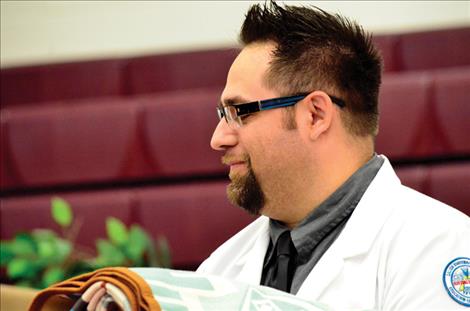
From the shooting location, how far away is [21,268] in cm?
159

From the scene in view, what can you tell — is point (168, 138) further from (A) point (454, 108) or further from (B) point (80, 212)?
(A) point (454, 108)

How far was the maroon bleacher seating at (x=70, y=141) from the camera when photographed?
181 centimetres

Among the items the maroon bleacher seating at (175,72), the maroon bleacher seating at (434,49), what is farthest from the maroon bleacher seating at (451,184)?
the maroon bleacher seating at (175,72)

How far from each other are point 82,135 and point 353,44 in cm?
111

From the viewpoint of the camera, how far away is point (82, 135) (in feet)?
6.01

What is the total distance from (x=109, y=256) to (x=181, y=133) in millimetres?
357

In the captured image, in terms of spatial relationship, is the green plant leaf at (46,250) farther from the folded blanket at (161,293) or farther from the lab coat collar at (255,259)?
the folded blanket at (161,293)

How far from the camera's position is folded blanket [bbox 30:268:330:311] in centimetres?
52

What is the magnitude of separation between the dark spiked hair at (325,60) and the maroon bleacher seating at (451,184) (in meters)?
0.78

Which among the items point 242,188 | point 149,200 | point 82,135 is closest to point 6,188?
point 82,135

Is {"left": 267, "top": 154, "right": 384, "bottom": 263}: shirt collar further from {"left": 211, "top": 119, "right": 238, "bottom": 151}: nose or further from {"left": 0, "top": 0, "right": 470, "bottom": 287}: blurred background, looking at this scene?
{"left": 0, "top": 0, "right": 470, "bottom": 287}: blurred background

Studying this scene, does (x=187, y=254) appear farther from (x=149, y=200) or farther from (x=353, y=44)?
(x=353, y=44)

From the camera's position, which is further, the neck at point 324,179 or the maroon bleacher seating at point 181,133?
the maroon bleacher seating at point 181,133

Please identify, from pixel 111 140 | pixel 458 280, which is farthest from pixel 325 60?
pixel 111 140
